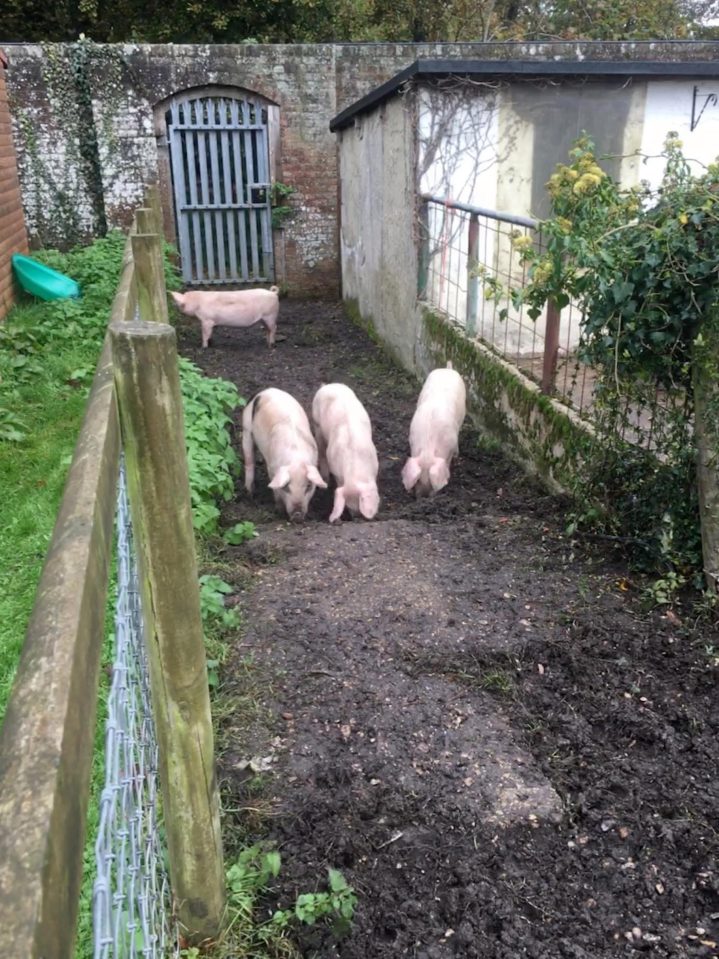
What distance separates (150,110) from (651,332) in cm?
1012

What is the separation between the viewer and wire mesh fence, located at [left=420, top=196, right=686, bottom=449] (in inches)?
213

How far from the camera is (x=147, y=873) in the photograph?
6.07 ft

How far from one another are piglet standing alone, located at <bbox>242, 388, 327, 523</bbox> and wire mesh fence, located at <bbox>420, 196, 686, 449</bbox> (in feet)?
5.03

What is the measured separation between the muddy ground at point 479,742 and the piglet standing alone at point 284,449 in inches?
23.7

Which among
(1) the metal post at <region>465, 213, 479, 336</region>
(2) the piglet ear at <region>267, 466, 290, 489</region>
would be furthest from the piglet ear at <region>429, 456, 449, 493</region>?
(1) the metal post at <region>465, 213, 479, 336</region>

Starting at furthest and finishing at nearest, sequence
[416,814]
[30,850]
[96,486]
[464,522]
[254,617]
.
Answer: [464,522], [254,617], [416,814], [96,486], [30,850]

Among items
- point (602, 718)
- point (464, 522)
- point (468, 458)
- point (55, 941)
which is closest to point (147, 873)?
point (55, 941)

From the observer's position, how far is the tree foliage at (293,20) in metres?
16.9

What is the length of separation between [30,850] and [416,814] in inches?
85.7

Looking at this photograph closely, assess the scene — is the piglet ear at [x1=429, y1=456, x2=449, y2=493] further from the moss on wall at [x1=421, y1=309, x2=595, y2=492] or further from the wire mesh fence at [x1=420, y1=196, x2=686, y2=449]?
the wire mesh fence at [x1=420, y1=196, x2=686, y2=449]

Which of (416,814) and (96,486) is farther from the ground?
(96,486)

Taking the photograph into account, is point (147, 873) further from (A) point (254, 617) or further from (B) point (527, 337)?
(B) point (527, 337)

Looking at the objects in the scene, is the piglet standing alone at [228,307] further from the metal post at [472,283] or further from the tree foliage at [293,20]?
the tree foliage at [293,20]

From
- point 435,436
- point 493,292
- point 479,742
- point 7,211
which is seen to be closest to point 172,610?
point 479,742
